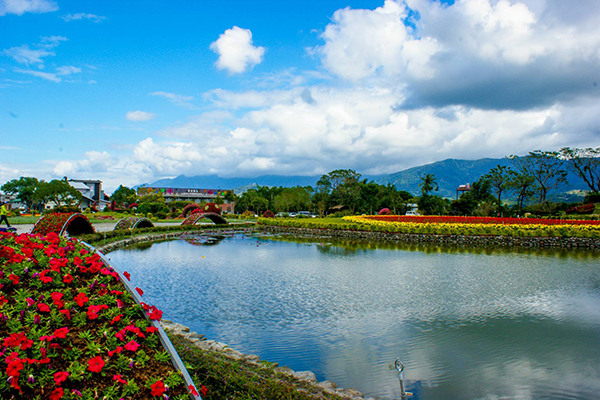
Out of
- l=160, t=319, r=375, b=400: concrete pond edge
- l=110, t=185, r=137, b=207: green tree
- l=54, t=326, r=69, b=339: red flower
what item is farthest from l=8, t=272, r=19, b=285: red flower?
l=110, t=185, r=137, b=207: green tree

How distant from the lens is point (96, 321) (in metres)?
4.62

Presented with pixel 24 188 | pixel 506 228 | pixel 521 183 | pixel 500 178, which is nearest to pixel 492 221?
pixel 506 228

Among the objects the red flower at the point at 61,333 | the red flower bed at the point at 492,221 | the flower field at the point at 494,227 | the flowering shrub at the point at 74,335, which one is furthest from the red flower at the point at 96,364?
the red flower bed at the point at 492,221

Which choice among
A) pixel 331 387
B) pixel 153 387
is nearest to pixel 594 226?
pixel 331 387

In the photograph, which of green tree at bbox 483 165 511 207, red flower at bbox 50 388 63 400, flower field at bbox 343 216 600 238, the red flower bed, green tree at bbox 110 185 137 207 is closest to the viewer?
red flower at bbox 50 388 63 400

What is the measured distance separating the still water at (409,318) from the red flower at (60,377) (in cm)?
359

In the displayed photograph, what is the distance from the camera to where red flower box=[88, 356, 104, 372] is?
374cm

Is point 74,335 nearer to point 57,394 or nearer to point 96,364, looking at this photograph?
point 96,364

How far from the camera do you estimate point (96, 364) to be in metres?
3.79

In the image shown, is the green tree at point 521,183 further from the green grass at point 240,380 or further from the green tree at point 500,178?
the green grass at point 240,380

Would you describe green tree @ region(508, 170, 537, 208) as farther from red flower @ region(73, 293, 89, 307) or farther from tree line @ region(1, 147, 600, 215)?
red flower @ region(73, 293, 89, 307)

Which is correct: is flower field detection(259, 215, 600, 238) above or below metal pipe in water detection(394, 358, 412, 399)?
above

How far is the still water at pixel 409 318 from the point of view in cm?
604

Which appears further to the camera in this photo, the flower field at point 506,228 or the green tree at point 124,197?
the green tree at point 124,197
